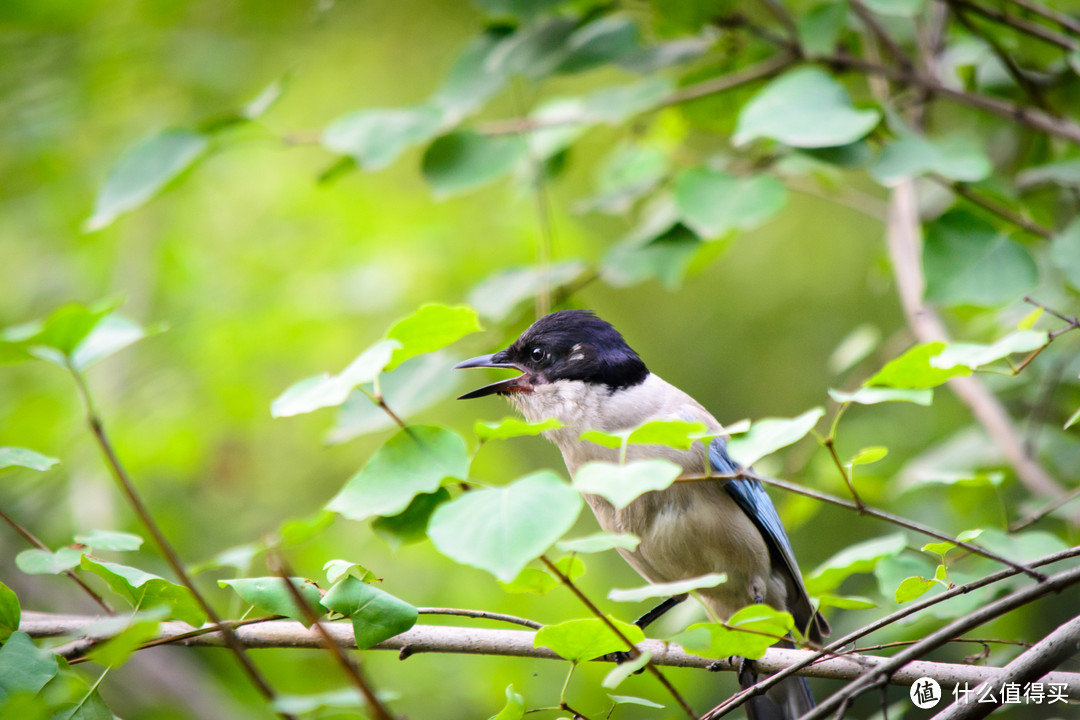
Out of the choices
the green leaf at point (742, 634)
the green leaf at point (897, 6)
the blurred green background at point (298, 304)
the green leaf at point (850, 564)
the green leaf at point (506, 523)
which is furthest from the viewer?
the blurred green background at point (298, 304)

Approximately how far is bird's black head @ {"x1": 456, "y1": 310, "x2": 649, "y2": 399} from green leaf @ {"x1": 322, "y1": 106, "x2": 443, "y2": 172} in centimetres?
63

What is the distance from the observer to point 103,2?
2.63 m

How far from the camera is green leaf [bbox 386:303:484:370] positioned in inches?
51.8

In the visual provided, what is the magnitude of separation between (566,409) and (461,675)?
5.73 feet

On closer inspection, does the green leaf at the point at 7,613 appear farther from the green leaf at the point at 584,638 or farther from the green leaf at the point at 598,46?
the green leaf at the point at 598,46

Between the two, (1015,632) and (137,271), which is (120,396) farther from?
(1015,632)

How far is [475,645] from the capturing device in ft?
5.23

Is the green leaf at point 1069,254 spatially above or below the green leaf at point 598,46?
below

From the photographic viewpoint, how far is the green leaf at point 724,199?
221 cm

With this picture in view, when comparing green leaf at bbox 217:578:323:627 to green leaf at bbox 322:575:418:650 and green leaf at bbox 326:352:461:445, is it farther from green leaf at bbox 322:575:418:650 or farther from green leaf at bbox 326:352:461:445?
green leaf at bbox 326:352:461:445

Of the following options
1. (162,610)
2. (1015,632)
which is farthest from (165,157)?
(1015,632)

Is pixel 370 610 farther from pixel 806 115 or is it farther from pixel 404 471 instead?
pixel 806 115

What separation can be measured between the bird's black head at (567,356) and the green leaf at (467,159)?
47 centimetres

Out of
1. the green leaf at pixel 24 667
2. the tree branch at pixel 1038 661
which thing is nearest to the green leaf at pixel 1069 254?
the tree branch at pixel 1038 661
